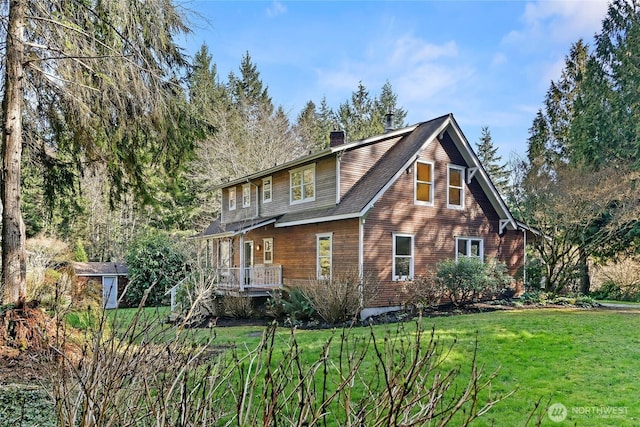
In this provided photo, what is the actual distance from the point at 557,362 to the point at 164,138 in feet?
28.3

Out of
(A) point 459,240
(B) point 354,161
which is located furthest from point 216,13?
(A) point 459,240

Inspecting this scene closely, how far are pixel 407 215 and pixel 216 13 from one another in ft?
30.0

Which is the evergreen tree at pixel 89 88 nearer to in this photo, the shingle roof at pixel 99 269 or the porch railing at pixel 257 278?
the porch railing at pixel 257 278

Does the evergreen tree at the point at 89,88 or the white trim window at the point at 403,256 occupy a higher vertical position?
the evergreen tree at the point at 89,88

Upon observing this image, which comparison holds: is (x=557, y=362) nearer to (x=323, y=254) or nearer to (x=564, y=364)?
(x=564, y=364)

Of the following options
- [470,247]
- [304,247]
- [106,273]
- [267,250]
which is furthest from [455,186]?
[106,273]

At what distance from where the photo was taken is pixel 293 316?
13719mm

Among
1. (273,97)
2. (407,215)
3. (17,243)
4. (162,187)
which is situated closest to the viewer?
(17,243)

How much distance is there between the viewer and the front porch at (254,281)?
16562 millimetres

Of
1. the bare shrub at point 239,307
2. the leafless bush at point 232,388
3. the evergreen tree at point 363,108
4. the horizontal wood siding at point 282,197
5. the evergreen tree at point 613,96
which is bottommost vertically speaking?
the bare shrub at point 239,307

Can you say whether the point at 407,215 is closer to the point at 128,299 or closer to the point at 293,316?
the point at 293,316

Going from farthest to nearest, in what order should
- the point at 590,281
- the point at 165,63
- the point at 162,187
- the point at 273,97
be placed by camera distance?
the point at 273,97 < the point at 590,281 < the point at 162,187 < the point at 165,63

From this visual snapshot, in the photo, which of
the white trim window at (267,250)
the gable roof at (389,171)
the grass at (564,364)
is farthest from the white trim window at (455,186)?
the white trim window at (267,250)

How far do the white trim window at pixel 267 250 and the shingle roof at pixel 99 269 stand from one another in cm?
1003
